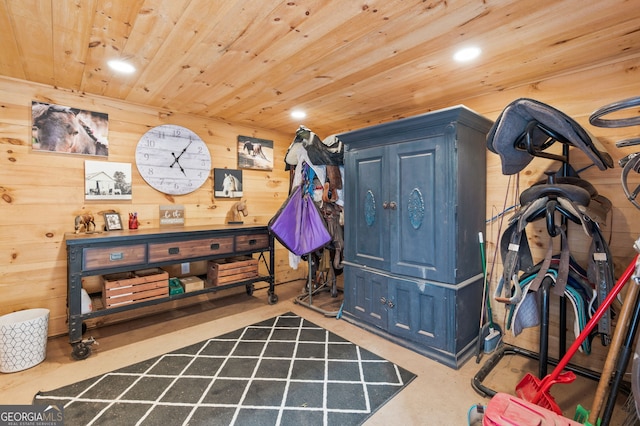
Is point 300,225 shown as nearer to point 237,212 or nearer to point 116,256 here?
point 237,212

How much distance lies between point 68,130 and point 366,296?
308 centimetres

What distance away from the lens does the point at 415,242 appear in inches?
94.2

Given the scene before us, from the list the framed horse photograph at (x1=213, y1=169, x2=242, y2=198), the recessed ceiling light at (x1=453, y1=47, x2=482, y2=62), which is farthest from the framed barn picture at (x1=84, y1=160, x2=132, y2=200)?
the recessed ceiling light at (x1=453, y1=47, x2=482, y2=62)

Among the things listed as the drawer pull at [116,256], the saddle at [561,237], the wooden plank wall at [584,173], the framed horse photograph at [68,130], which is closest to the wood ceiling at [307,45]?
the wooden plank wall at [584,173]

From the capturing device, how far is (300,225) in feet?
Answer: 10.7

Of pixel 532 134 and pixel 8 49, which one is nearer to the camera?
pixel 532 134

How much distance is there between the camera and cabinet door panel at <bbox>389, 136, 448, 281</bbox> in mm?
2229

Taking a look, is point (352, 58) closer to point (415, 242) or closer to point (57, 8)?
point (415, 242)

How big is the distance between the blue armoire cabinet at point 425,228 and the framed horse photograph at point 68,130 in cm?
236

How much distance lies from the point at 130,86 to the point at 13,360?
87.4 inches

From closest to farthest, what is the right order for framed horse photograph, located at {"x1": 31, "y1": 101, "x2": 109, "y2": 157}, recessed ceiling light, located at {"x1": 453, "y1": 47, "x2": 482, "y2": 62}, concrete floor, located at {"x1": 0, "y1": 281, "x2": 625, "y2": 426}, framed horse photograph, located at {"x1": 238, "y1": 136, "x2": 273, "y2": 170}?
concrete floor, located at {"x1": 0, "y1": 281, "x2": 625, "y2": 426}, recessed ceiling light, located at {"x1": 453, "y1": 47, "x2": 482, "y2": 62}, framed horse photograph, located at {"x1": 31, "y1": 101, "x2": 109, "y2": 157}, framed horse photograph, located at {"x1": 238, "y1": 136, "x2": 273, "y2": 170}

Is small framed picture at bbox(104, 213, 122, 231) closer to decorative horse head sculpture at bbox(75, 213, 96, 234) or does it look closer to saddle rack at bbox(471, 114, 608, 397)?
decorative horse head sculpture at bbox(75, 213, 96, 234)

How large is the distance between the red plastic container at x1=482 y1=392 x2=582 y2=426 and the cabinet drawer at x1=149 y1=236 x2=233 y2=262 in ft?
8.17

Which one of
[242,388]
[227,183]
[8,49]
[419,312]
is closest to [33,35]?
[8,49]
